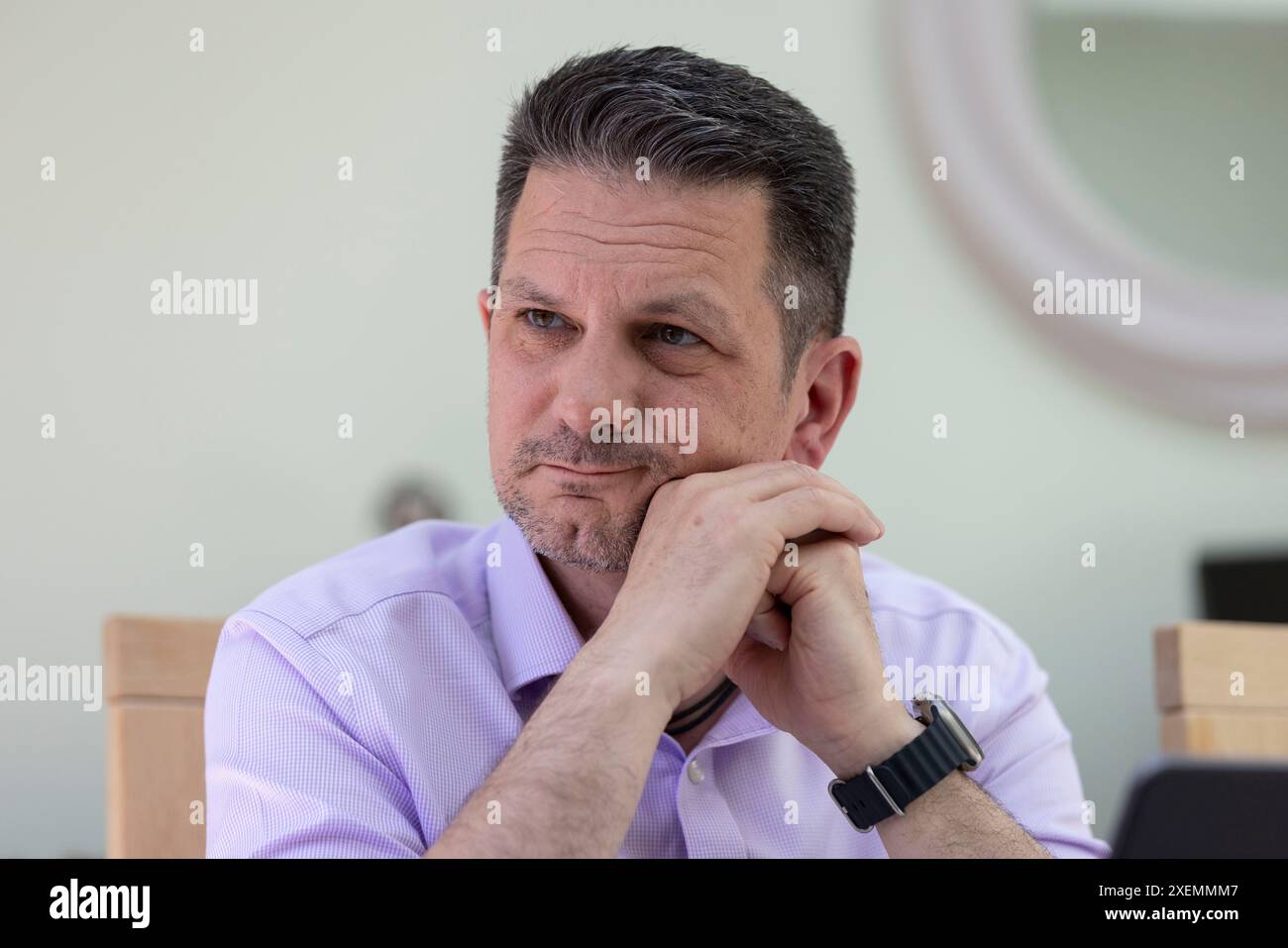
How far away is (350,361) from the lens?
6.83 feet

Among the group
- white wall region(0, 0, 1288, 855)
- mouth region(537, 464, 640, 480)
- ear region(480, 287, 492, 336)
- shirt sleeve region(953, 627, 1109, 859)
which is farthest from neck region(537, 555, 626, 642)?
white wall region(0, 0, 1288, 855)

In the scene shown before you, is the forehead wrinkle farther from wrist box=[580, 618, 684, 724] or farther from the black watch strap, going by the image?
the black watch strap

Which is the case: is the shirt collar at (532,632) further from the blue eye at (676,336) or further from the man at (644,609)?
the blue eye at (676,336)

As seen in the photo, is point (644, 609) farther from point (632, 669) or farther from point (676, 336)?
point (676, 336)

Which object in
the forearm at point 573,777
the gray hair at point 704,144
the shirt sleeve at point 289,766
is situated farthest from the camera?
the gray hair at point 704,144

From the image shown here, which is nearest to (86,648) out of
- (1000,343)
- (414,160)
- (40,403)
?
(40,403)

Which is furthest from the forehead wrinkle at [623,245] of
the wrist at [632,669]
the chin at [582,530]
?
the wrist at [632,669]

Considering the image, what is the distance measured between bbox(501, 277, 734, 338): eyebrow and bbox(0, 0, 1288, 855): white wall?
3.00 feet

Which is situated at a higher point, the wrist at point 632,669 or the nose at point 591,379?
the nose at point 591,379

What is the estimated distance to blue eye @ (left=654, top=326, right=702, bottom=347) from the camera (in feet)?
3.93

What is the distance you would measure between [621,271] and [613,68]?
0.26 metres

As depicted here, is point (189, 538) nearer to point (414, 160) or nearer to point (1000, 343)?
point (414, 160)

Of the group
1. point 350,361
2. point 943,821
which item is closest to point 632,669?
point 943,821

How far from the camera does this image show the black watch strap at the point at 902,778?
1.10m
